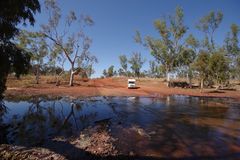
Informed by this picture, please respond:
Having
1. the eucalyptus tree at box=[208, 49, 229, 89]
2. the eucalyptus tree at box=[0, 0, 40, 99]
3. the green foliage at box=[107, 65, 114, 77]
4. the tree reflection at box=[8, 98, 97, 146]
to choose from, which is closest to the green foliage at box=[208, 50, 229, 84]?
the eucalyptus tree at box=[208, 49, 229, 89]

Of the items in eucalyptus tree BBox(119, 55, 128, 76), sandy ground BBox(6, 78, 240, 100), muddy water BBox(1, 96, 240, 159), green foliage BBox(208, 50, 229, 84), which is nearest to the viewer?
muddy water BBox(1, 96, 240, 159)

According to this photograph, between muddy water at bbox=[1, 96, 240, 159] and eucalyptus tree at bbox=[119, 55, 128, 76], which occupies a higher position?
eucalyptus tree at bbox=[119, 55, 128, 76]

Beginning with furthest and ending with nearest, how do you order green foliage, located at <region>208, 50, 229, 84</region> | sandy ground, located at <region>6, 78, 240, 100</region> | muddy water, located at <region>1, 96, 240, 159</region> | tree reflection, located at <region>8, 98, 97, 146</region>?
green foliage, located at <region>208, 50, 229, 84</region> → sandy ground, located at <region>6, 78, 240, 100</region> → tree reflection, located at <region>8, 98, 97, 146</region> → muddy water, located at <region>1, 96, 240, 159</region>

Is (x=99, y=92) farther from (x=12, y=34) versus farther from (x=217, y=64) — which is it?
(x=12, y=34)

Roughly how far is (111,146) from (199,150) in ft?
10.5

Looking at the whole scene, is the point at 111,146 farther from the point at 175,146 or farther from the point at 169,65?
the point at 169,65

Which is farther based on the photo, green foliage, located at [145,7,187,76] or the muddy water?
green foliage, located at [145,7,187,76]

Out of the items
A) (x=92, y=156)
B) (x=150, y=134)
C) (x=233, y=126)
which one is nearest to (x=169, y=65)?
(x=233, y=126)

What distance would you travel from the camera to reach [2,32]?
8406mm

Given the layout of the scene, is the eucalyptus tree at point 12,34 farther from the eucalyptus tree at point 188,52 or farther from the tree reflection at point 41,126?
the eucalyptus tree at point 188,52

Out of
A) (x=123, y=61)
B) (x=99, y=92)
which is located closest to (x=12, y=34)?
(x=99, y=92)

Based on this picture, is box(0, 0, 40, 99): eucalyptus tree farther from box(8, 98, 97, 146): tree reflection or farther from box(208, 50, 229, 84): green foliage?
box(208, 50, 229, 84): green foliage

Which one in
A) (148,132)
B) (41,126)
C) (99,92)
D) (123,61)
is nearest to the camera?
(148,132)

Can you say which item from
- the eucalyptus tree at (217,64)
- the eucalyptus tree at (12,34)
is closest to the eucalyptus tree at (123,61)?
the eucalyptus tree at (217,64)
